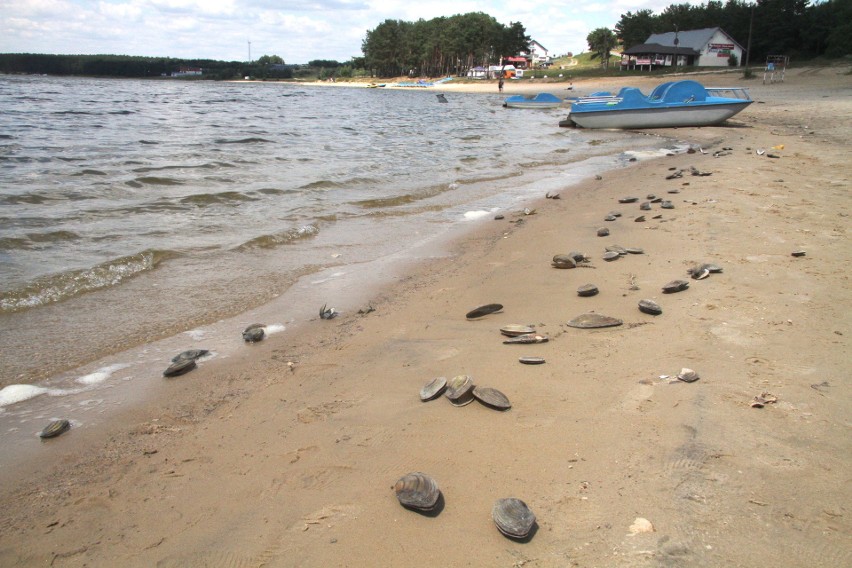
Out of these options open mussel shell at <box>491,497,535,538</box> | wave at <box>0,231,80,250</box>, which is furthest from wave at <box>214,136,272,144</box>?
open mussel shell at <box>491,497,535,538</box>

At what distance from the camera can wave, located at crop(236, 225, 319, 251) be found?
26.7ft

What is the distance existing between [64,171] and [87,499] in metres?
13.4

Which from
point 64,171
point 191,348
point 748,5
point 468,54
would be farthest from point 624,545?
point 468,54

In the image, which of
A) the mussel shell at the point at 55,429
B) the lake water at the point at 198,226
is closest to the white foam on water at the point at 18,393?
the lake water at the point at 198,226

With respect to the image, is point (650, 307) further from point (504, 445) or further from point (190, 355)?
point (190, 355)

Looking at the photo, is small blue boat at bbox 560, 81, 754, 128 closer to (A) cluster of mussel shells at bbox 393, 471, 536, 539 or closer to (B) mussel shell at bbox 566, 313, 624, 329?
(B) mussel shell at bbox 566, 313, 624, 329

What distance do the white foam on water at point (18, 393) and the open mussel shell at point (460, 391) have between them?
3088 millimetres

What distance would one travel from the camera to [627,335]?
13.8 ft

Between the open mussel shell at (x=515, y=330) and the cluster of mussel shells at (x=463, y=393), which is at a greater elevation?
the open mussel shell at (x=515, y=330)

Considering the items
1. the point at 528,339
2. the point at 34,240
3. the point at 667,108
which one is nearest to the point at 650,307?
the point at 528,339

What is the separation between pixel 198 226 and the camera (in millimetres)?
9219

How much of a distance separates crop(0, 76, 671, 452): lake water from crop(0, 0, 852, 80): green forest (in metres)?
49.2

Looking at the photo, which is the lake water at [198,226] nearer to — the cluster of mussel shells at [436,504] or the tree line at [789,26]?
the cluster of mussel shells at [436,504]

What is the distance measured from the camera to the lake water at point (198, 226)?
16.5 feet
